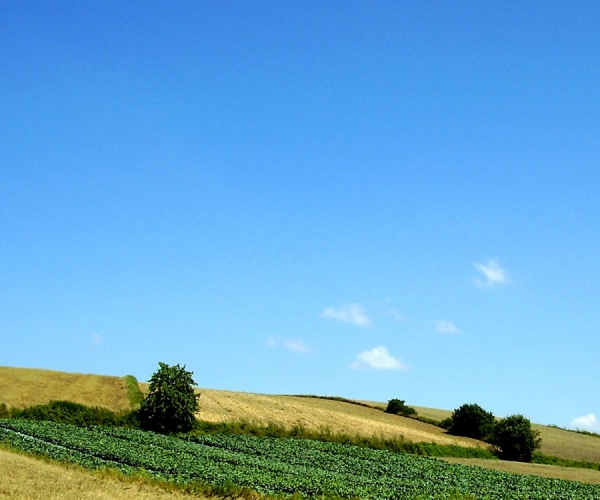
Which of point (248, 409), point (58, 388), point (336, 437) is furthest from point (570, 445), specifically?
point (58, 388)

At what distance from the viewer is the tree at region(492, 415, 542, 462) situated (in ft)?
255

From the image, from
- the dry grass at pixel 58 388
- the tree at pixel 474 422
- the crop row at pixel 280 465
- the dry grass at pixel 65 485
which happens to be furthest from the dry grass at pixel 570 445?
the dry grass at pixel 65 485

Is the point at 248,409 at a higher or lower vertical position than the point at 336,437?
higher

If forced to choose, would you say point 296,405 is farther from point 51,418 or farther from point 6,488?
point 6,488

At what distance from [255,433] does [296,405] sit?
824 inches

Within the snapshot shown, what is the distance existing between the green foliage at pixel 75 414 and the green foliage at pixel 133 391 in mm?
3835

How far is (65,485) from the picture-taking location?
3238cm

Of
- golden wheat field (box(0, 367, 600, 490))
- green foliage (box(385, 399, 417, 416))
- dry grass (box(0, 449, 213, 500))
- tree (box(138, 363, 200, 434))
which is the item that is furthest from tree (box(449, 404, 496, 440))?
dry grass (box(0, 449, 213, 500))

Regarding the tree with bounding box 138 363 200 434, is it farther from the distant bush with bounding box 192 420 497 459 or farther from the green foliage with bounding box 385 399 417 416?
the green foliage with bounding box 385 399 417 416

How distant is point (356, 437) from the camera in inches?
2985

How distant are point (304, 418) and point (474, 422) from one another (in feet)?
76.8

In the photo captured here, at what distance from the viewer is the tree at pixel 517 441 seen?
255 ft

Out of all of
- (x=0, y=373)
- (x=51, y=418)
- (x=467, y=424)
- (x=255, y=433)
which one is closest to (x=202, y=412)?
(x=255, y=433)

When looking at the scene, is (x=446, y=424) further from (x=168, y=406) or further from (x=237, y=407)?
(x=168, y=406)
